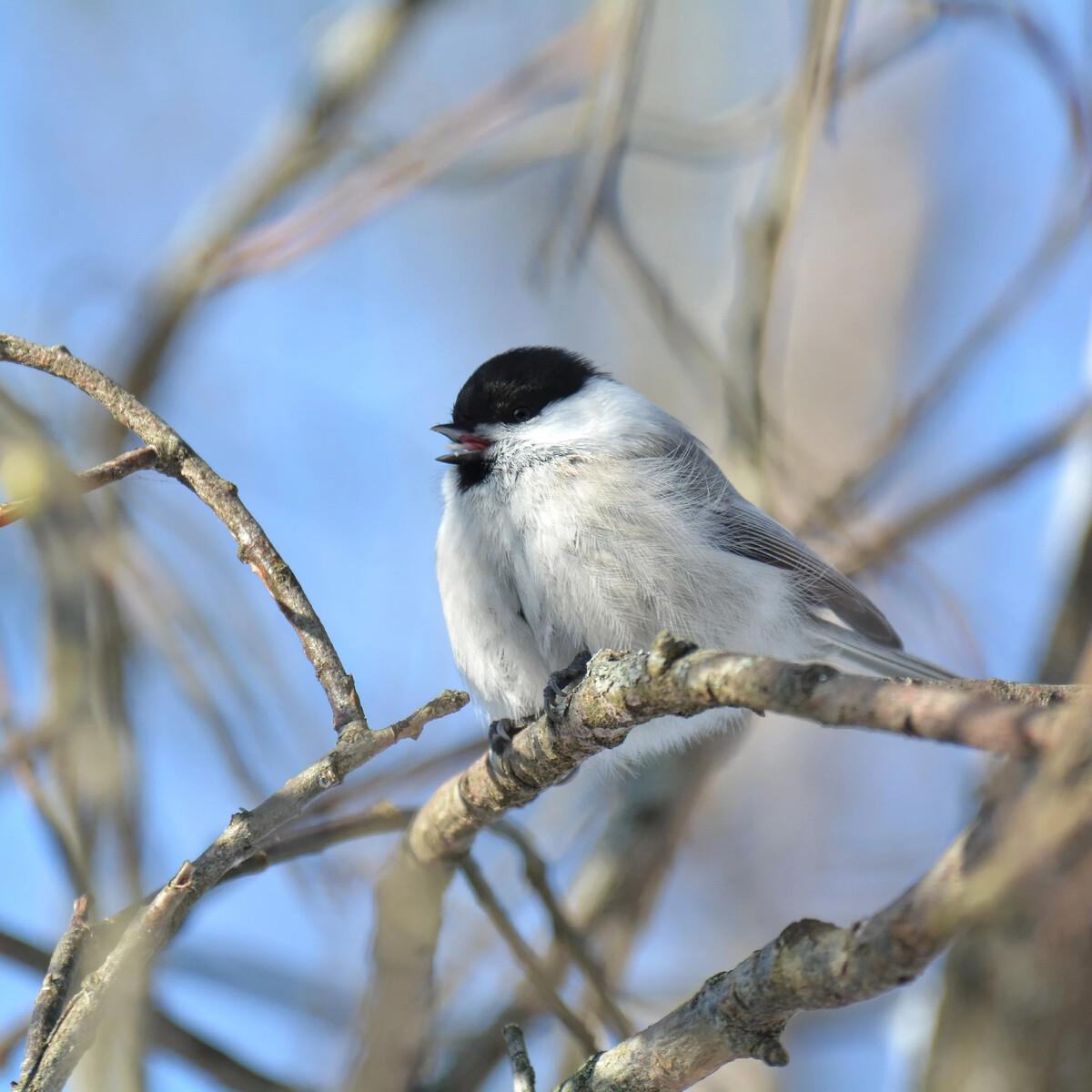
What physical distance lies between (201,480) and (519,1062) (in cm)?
91

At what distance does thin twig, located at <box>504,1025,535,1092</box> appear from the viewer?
1.40m

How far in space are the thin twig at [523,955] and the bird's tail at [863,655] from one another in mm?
1079

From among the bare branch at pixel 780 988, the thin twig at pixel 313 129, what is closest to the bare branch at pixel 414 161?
the thin twig at pixel 313 129

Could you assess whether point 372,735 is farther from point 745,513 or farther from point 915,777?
point 915,777

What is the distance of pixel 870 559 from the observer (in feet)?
9.45

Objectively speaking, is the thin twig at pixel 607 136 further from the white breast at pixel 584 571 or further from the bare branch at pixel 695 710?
the bare branch at pixel 695 710

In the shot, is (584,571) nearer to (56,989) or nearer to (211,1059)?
(211,1059)

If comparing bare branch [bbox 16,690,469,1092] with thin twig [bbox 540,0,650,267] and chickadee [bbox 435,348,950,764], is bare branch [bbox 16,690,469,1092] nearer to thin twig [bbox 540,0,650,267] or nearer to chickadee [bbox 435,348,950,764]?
chickadee [bbox 435,348,950,764]

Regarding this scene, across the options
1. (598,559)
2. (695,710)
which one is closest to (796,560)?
(598,559)

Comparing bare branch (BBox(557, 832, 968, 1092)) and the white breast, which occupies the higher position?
the white breast

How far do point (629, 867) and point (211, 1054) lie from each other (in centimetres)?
123

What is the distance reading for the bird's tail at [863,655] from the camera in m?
2.53

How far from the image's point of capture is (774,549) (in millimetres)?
2551

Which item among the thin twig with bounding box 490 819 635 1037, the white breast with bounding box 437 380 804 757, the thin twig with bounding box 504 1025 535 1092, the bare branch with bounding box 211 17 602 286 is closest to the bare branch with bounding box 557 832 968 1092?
the thin twig with bounding box 504 1025 535 1092
